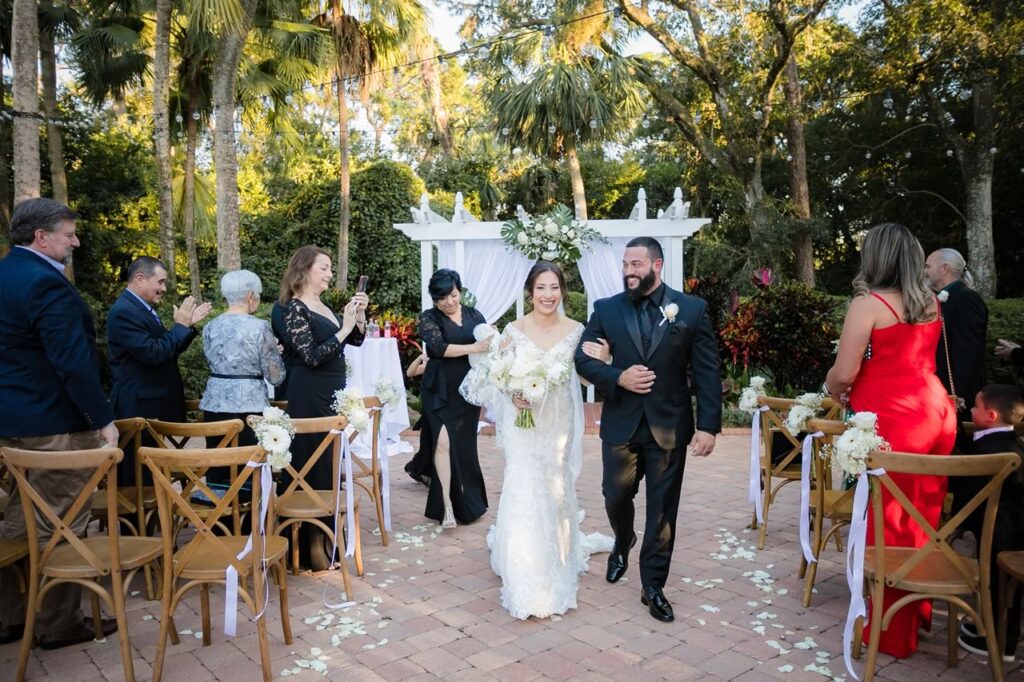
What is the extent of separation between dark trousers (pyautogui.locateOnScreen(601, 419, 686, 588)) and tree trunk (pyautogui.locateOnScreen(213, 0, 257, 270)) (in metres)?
8.52

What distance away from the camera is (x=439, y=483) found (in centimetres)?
558

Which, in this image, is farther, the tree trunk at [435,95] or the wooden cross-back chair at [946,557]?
the tree trunk at [435,95]

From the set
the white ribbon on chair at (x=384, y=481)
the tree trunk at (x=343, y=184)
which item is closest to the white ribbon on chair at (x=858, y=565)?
the white ribbon on chair at (x=384, y=481)

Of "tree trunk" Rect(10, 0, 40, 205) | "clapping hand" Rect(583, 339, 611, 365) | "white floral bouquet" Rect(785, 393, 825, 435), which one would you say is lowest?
"white floral bouquet" Rect(785, 393, 825, 435)

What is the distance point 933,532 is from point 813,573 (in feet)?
3.77

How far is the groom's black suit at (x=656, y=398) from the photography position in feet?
12.5

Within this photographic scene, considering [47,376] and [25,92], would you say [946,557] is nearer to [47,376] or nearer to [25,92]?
[47,376]

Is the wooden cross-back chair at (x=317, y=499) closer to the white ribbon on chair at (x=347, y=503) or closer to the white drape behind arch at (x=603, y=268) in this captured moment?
the white ribbon on chair at (x=347, y=503)

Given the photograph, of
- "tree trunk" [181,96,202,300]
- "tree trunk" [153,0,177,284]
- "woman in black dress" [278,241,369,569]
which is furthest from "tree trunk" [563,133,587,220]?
"woman in black dress" [278,241,369,569]

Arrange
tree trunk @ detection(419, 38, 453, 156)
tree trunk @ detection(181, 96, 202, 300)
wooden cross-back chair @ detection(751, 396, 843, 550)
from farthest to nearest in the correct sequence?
1. tree trunk @ detection(419, 38, 453, 156)
2. tree trunk @ detection(181, 96, 202, 300)
3. wooden cross-back chair @ detection(751, 396, 843, 550)

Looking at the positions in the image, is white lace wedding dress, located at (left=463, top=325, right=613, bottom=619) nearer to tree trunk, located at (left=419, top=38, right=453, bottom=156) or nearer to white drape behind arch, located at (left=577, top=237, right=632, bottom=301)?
white drape behind arch, located at (left=577, top=237, right=632, bottom=301)

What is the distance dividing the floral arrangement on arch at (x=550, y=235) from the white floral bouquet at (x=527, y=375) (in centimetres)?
665

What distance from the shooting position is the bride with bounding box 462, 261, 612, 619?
3.94 meters

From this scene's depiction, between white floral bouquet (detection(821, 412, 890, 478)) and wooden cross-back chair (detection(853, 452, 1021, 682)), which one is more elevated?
white floral bouquet (detection(821, 412, 890, 478))
